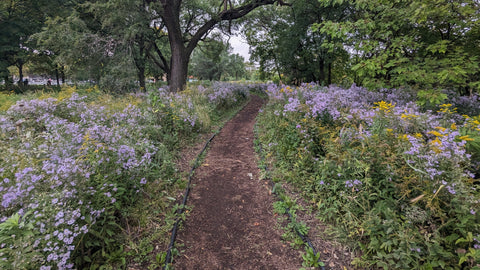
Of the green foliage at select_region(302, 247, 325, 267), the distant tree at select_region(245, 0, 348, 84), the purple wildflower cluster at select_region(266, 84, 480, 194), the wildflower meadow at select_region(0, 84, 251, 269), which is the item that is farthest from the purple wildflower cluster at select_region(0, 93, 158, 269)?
the distant tree at select_region(245, 0, 348, 84)

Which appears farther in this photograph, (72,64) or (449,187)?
(72,64)

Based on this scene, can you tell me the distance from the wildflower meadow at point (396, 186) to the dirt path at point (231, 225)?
711 millimetres

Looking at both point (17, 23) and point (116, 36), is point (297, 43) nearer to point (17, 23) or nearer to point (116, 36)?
point (116, 36)

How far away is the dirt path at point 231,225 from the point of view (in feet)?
8.04

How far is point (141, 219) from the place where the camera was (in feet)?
9.24

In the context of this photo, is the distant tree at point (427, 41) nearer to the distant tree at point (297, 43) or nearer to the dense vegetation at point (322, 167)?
the dense vegetation at point (322, 167)

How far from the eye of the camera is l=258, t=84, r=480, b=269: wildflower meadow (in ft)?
6.39

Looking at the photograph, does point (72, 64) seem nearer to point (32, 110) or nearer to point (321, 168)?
point (32, 110)

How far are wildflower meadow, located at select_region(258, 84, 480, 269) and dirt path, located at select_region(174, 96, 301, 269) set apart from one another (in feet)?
2.33

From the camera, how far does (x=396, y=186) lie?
7.73 ft

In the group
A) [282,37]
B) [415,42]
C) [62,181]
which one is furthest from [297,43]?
[62,181]

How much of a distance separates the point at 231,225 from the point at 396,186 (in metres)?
2.15

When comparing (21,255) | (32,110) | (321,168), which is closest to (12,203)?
(21,255)

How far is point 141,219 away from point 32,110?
3618 millimetres
